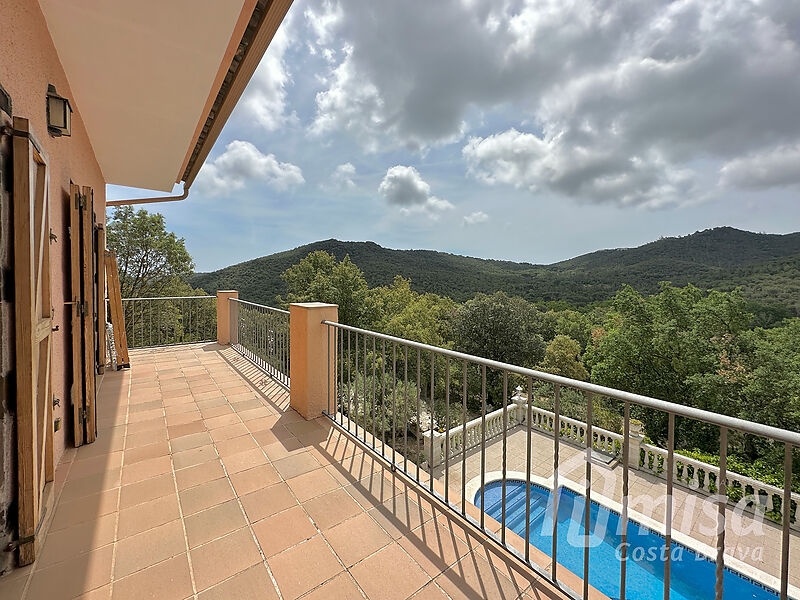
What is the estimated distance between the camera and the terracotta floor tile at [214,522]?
1804 millimetres

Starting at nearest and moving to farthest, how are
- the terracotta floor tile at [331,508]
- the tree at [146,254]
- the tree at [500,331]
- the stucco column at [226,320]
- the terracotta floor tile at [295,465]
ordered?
the terracotta floor tile at [331,508] → the terracotta floor tile at [295,465] → the stucco column at [226,320] → the tree at [146,254] → the tree at [500,331]

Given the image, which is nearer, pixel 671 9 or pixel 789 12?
pixel 671 9

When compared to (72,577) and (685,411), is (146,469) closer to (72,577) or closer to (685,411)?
(72,577)

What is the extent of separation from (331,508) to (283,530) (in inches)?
11.4

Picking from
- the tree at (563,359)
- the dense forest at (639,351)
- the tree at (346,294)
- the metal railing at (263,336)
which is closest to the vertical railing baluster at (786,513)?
the metal railing at (263,336)

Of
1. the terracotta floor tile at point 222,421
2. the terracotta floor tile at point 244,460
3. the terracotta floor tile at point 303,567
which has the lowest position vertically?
the terracotta floor tile at point 303,567

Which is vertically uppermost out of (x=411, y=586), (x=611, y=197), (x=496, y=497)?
Answer: (x=611, y=197)

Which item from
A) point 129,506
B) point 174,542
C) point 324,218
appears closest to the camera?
point 174,542

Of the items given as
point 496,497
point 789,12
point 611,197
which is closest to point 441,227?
point 611,197

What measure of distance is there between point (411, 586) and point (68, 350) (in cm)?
320

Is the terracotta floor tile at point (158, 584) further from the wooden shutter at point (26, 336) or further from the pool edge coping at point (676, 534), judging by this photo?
the pool edge coping at point (676, 534)

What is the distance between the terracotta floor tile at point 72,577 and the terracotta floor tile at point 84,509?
35cm

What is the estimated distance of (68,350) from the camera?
279 centimetres

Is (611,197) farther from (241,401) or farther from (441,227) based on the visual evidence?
(241,401)
